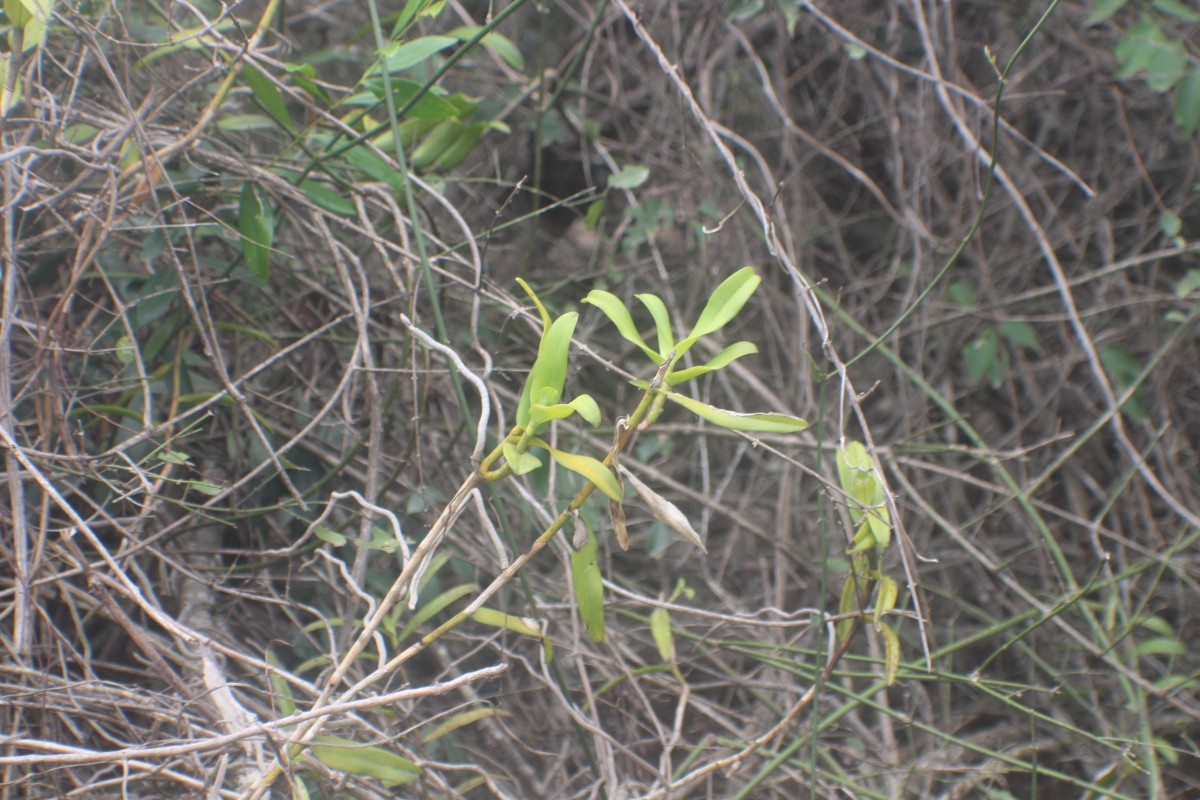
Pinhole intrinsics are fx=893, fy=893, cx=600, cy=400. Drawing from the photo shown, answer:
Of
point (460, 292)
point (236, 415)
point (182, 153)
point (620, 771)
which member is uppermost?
point (182, 153)

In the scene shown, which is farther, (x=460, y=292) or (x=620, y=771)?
(x=460, y=292)

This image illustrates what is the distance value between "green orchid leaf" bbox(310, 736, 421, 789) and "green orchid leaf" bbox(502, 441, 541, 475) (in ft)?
1.11

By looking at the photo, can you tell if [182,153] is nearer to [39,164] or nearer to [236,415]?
[39,164]

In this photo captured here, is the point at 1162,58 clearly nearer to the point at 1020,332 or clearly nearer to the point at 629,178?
the point at 1020,332

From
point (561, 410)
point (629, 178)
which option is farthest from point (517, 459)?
point (629, 178)

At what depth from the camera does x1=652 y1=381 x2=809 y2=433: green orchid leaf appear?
2.14 ft

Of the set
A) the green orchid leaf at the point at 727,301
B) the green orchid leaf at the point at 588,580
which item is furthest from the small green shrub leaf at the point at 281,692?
the green orchid leaf at the point at 727,301

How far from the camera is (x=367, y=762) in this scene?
2.70 ft

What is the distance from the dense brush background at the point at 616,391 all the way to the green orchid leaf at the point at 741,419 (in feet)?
0.59

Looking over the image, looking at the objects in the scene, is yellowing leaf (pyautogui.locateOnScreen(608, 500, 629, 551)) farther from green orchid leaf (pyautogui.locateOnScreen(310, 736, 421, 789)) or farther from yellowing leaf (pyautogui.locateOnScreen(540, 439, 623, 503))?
green orchid leaf (pyautogui.locateOnScreen(310, 736, 421, 789))

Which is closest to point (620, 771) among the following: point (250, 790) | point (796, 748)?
point (796, 748)

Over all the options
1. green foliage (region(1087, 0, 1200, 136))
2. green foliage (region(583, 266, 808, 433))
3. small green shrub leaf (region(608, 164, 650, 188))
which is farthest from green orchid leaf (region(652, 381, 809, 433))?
green foliage (region(1087, 0, 1200, 136))

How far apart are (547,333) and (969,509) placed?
126 centimetres

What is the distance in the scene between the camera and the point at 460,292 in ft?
4.57
